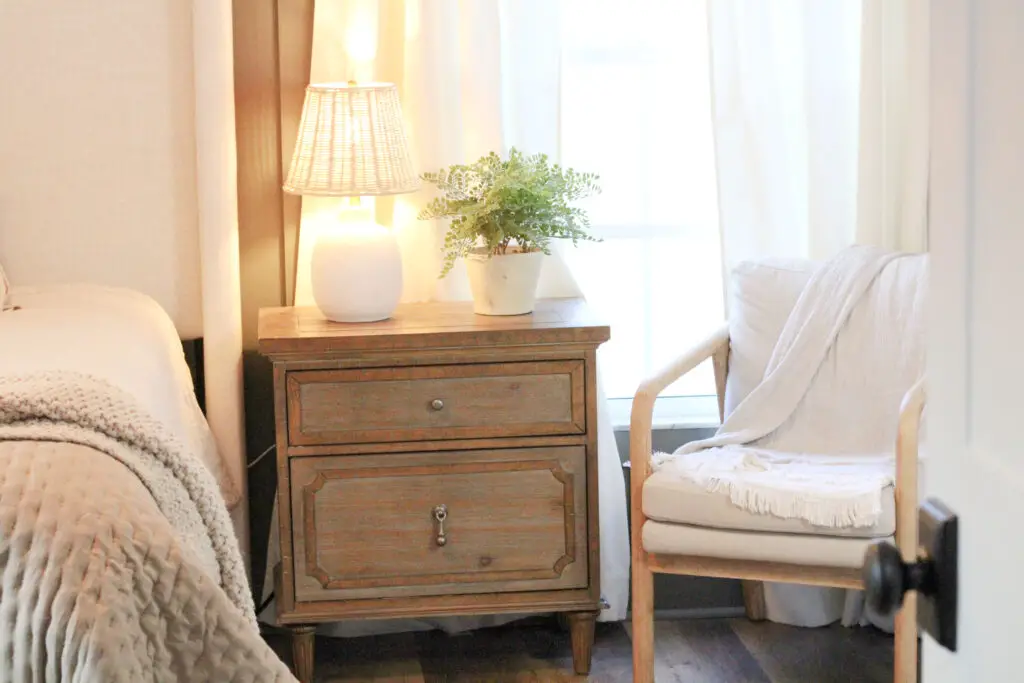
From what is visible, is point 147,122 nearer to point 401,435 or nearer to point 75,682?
point 401,435

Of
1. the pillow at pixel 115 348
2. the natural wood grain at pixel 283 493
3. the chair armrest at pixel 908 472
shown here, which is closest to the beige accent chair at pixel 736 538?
the chair armrest at pixel 908 472

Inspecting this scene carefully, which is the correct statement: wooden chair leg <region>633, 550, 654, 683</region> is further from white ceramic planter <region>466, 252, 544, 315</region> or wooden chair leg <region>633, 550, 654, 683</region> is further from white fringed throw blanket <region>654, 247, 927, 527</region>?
white ceramic planter <region>466, 252, 544, 315</region>

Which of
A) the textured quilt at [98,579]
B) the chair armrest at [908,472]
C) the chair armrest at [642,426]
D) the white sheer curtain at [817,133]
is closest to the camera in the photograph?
the textured quilt at [98,579]

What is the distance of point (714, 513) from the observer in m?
2.22

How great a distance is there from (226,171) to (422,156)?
16.5 inches

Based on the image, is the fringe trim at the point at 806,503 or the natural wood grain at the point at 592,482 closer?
the fringe trim at the point at 806,503

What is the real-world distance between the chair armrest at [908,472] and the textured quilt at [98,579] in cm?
122

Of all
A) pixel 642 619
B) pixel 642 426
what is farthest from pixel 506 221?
pixel 642 619

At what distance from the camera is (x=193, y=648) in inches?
45.9

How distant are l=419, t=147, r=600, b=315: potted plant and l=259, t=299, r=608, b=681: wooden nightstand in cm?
9

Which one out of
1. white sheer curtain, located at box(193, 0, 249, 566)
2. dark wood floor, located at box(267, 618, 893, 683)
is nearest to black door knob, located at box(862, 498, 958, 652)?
dark wood floor, located at box(267, 618, 893, 683)

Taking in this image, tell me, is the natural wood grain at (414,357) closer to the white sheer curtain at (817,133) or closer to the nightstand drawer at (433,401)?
Result: the nightstand drawer at (433,401)

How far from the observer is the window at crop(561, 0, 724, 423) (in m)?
2.88

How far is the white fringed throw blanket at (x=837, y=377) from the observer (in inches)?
97.3
